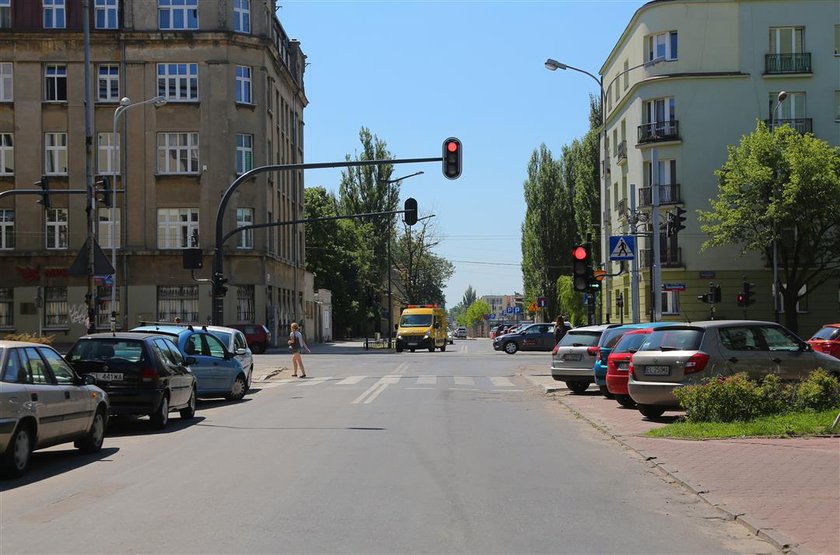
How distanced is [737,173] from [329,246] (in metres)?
51.5

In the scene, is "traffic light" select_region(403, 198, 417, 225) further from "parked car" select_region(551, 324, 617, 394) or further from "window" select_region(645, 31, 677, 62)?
"window" select_region(645, 31, 677, 62)

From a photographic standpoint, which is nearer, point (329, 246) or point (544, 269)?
point (544, 269)

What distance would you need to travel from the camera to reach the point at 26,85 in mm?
54156

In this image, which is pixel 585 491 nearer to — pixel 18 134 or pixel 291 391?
pixel 291 391

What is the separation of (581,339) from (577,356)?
18.1 inches

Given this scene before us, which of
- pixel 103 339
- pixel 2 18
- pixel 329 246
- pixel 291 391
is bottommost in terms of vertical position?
pixel 291 391

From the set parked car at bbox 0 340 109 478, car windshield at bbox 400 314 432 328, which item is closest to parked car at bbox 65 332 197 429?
parked car at bbox 0 340 109 478

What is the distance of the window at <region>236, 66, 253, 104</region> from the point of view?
5559 cm

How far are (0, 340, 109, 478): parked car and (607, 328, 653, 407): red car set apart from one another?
9.71 m

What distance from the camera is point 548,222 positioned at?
260 ft

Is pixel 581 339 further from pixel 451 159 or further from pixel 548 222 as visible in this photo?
pixel 548 222

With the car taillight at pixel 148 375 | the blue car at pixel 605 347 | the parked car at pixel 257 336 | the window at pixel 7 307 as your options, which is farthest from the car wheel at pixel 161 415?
the window at pixel 7 307

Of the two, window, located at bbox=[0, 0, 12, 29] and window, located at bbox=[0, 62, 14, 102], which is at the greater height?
window, located at bbox=[0, 0, 12, 29]

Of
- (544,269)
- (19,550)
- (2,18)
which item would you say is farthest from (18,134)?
(19,550)
